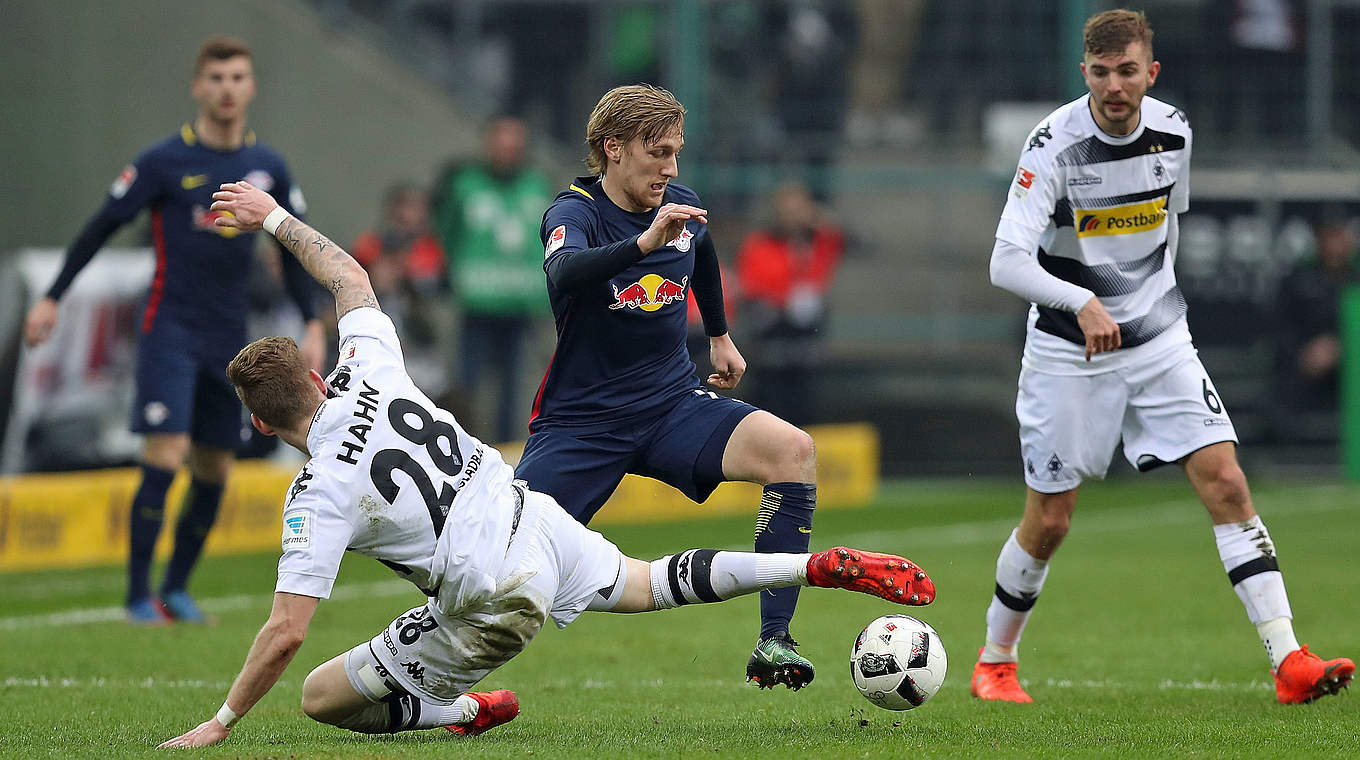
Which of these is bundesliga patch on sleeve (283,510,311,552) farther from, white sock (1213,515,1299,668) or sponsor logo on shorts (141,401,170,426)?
sponsor logo on shorts (141,401,170,426)

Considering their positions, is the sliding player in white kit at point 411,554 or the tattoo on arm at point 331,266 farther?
the tattoo on arm at point 331,266

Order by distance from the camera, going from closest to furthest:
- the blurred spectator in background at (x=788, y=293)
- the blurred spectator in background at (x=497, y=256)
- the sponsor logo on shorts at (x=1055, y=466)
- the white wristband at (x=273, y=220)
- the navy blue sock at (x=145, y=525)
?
the white wristband at (x=273, y=220)
the sponsor logo on shorts at (x=1055, y=466)
the navy blue sock at (x=145, y=525)
the blurred spectator in background at (x=497, y=256)
the blurred spectator in background at (x=788, y=293)

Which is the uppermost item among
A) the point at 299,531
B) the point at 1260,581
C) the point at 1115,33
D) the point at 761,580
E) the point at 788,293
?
the point at 1115,33

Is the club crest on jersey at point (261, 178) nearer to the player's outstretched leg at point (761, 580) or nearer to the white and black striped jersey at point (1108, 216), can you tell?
the player's outstretched leg at point (761, 580)

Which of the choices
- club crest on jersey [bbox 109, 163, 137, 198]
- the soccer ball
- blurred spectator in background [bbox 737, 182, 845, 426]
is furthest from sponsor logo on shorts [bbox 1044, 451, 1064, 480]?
blurred spectator in background [bbox 737, 182, 845, 426]

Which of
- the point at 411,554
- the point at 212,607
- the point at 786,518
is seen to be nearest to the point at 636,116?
the point at 786,518

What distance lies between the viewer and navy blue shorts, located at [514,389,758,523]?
613 centimetres

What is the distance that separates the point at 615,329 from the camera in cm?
622

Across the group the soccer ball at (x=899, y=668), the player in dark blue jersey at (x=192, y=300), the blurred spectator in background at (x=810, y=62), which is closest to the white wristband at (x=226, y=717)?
the soccer ball at (x=899, y=668)

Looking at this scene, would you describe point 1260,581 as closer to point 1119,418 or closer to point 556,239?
point 1119,418

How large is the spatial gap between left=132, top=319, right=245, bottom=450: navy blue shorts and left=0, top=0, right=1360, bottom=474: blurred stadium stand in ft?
27.0

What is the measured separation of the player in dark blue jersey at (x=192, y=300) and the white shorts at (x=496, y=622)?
3.26 metres

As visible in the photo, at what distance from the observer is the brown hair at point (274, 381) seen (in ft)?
16.6

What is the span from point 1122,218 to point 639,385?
1.87 meters
